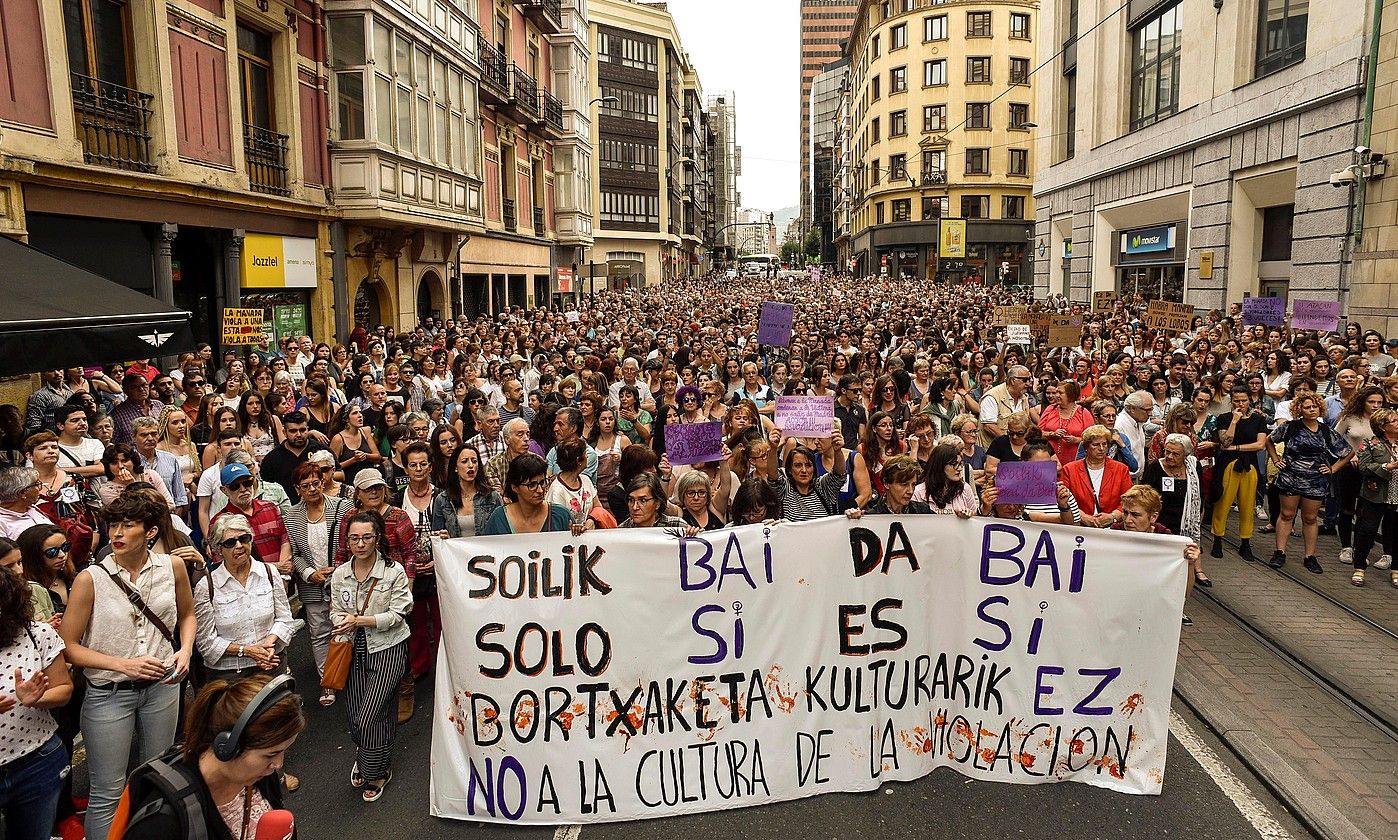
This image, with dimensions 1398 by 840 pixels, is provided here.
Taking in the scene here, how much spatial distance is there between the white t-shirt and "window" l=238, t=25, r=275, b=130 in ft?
50.7

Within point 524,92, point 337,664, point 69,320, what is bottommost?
point 337,664

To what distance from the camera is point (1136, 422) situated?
889 cm

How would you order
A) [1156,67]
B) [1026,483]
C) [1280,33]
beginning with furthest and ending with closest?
[1156,67] → [1280,33] → [1026,483]

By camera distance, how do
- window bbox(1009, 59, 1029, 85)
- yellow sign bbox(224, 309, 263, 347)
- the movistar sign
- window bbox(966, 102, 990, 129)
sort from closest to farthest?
1. yellow sign bbox(224, 309, 263, 347)
2. the movistar sign
3. window bbox(1009, 59, 1029, 85)
4. window bbox(966, 102, 990, 129)

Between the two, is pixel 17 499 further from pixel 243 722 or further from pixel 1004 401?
pixel 1004 401

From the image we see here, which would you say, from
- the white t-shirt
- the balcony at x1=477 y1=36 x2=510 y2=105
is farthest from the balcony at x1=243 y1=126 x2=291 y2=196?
the white t-shirt

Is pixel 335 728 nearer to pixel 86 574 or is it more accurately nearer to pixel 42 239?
pixel 86 574

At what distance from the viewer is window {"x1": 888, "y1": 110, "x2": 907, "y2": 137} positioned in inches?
2699

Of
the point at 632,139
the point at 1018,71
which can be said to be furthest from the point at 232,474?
the point at 1018,71

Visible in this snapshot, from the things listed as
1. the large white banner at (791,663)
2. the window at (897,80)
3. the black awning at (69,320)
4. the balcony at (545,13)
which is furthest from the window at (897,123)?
the large white banner at (791,663)

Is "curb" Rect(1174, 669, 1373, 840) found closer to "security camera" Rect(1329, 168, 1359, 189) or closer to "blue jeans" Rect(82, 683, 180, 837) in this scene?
"blue jeans" Rect(82, 683, 180, 837)

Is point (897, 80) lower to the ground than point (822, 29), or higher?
lower

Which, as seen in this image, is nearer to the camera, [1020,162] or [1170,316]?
[1170,316]

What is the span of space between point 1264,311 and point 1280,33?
7.75 meters
